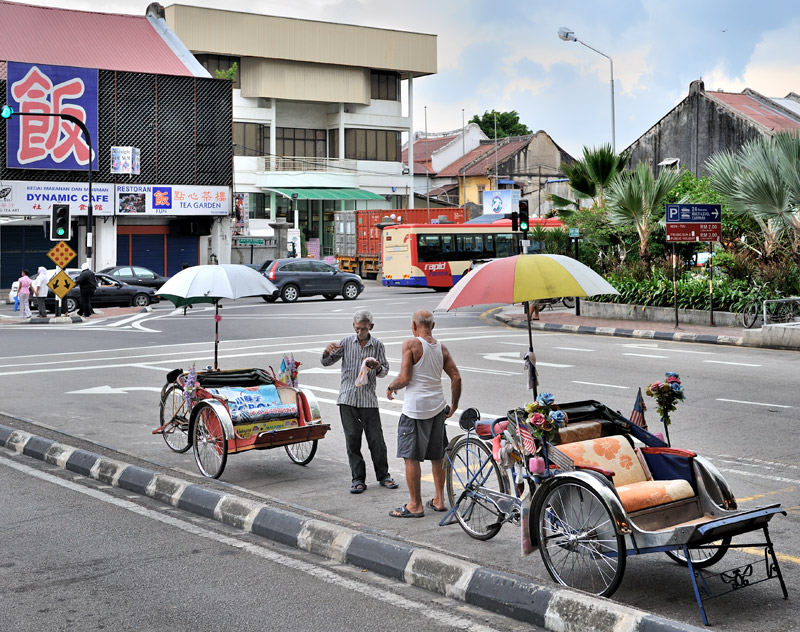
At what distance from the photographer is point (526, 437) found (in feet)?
21.8

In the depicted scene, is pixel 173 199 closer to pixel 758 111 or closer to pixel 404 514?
pixel 758 111

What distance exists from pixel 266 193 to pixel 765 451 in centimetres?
6406

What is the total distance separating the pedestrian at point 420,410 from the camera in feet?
26.0

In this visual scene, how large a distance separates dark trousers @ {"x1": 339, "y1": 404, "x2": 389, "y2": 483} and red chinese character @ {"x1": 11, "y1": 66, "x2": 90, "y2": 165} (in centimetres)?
3945

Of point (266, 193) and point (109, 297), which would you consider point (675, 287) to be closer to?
point (109, 297)

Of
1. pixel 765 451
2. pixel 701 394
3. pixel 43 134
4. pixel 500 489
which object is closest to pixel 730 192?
pixel 701 394

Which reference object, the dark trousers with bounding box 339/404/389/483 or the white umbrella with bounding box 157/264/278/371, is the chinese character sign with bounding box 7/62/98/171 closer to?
the white umbrella with bounding box 157/264/278/371

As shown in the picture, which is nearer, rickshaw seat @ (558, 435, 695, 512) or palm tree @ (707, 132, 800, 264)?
rickshaw seat @ (558, 435, 695, 512)

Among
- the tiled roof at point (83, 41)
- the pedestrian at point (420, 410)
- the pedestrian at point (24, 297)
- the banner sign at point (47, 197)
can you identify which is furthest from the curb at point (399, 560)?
the tiled roof at point (83, 41)

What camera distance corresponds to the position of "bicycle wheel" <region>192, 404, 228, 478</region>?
9.45 m

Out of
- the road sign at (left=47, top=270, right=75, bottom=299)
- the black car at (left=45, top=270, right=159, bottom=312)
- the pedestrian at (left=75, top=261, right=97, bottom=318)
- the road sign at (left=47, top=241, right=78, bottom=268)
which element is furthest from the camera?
the black car at (left=45, top=270, right=159, bottom=312)

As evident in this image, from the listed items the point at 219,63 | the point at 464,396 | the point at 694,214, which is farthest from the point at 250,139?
the point at 464,396

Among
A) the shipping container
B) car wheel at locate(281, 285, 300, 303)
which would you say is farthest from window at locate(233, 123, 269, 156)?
car wheel at locate(281, 285, 300, 303)

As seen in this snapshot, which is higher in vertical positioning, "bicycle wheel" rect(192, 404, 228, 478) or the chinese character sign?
the chinese character sign
